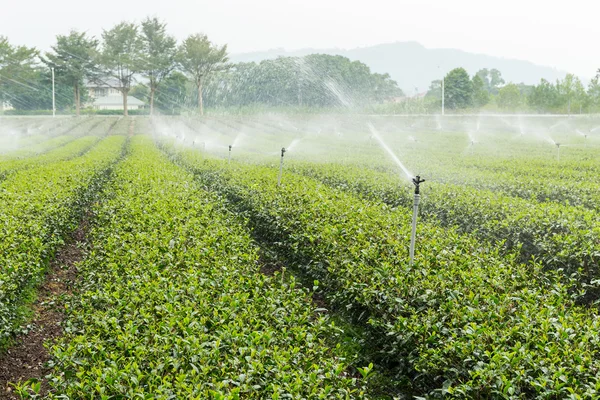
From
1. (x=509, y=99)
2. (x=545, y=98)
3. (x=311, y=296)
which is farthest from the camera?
(x=509, y=99)

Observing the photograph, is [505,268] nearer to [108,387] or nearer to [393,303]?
[393,303]

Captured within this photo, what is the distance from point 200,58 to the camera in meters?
73.0

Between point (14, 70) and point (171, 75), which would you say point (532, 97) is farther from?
point (14, 70)

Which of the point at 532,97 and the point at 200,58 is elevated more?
the point at 200,58

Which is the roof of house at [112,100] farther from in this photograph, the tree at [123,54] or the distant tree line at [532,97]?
the distant tree line at [532,97]

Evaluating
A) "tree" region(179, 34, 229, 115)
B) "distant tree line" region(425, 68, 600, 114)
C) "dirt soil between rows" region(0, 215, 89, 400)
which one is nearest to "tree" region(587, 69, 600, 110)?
"distant tree line" region(425, 68, 600, 114)

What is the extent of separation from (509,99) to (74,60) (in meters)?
57.5

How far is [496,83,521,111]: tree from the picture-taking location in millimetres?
67500

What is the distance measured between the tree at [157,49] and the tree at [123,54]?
123 cm

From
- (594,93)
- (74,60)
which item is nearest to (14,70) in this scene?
(74,60)

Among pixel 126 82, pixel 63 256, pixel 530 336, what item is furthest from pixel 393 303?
pixel 126 82

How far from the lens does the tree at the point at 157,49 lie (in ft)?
242

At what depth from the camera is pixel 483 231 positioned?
835 cm

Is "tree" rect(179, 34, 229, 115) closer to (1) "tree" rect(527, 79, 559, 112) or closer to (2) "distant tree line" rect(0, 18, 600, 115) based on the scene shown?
(2) "distant tree line" rect(0, 18, 600, 115)
